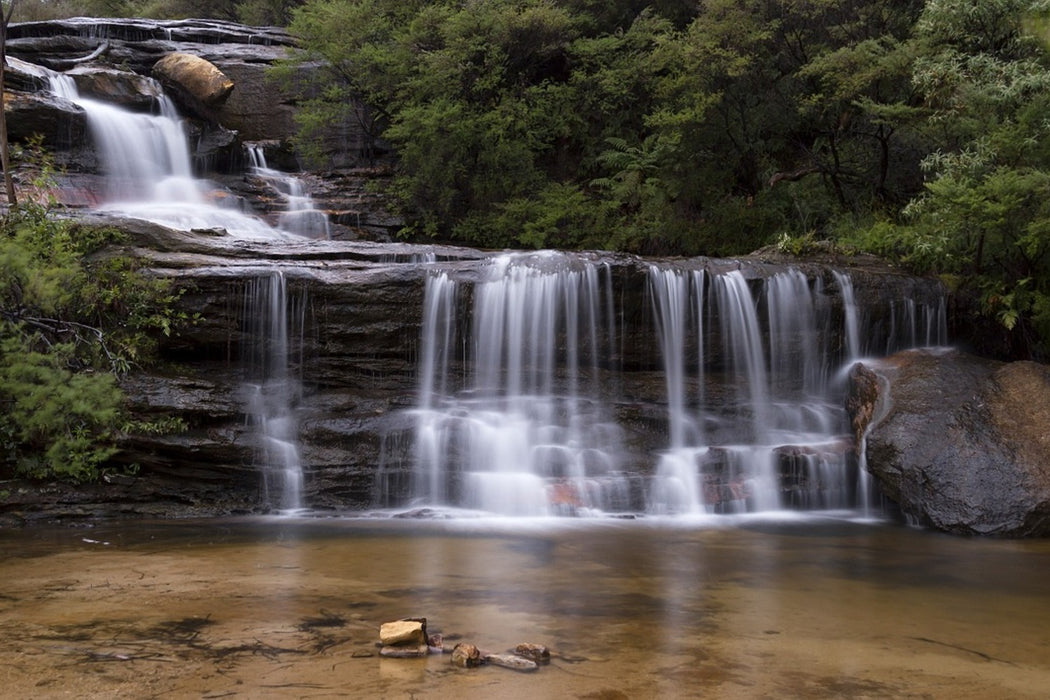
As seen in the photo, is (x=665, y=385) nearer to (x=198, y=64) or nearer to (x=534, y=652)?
(x=534, y=652)

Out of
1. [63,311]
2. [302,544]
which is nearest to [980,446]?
[302,544]

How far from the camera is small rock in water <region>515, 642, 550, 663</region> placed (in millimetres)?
4980

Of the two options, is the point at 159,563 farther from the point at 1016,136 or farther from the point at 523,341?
the point at 1016,136

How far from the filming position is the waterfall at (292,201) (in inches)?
729

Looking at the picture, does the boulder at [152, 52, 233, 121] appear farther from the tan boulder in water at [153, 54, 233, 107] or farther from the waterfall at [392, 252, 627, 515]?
the waterfall at [392, 252, 627, 515]

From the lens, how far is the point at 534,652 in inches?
197

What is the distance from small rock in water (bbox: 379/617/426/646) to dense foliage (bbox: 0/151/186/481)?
6.17 metres

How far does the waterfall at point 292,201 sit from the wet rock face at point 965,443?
39.0 feet

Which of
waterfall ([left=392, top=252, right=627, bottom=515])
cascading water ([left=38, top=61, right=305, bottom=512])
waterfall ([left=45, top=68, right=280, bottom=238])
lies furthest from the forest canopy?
waterfall ([left=392, top=252, right=627, bottom=515])

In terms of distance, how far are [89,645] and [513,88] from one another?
18.1 m

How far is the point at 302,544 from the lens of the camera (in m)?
8.59

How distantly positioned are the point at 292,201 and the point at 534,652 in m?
16.1

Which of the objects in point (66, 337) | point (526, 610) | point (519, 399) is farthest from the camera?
point (519, 399)

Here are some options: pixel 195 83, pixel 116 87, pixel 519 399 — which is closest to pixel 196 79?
pixel 195 83
